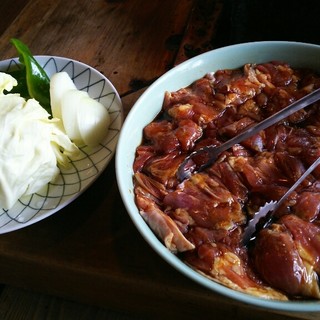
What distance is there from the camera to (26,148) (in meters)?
1.15

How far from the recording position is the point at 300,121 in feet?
3.85

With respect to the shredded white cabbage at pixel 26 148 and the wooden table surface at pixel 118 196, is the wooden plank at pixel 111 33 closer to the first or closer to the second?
the wooden table surface at pixel 118 196

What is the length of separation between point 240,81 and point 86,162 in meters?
0.54

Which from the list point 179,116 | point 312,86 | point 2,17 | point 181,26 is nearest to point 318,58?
point 312,86

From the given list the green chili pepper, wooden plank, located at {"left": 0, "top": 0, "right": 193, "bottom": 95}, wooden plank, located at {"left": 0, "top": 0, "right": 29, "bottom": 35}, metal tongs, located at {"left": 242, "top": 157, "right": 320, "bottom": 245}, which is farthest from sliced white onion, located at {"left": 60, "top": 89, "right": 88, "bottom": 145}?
wooden plank, located at {"left": 0, "top": 0, "right": 29, "bottom": 35}

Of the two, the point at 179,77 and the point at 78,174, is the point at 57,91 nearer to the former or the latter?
the point at 78,174

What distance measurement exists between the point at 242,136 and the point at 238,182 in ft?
0.46

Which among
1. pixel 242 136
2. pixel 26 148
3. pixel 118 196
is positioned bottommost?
pixel 118 196

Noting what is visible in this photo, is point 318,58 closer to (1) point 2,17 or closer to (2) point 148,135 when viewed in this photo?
(2) point 148,135

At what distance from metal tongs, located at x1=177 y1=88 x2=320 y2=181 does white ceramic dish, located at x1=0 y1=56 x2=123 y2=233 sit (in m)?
0.26

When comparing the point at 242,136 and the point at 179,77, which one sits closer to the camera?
the point at 242,136

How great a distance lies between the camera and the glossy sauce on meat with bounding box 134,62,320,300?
0.89m

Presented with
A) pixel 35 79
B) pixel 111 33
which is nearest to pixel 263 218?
pixel 35 79

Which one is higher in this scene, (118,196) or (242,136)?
(242,136)
